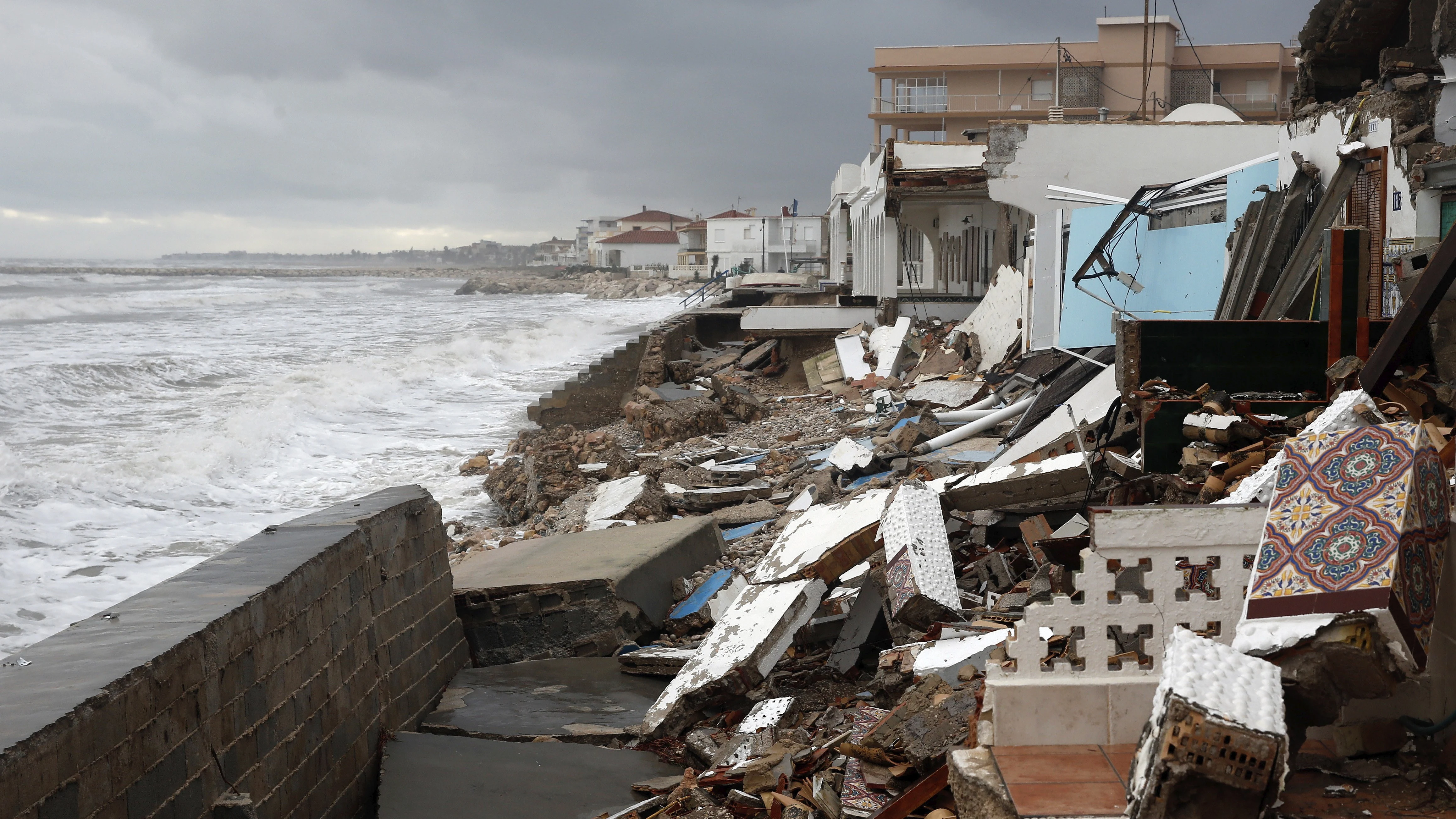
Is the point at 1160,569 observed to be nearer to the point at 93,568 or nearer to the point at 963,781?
the point at 963,781

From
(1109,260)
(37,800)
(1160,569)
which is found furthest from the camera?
(1109,260)

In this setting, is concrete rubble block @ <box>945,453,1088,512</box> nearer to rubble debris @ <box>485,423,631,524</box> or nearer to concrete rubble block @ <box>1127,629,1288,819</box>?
concrete rubble block @ <box>1127,629,1288,819</box>

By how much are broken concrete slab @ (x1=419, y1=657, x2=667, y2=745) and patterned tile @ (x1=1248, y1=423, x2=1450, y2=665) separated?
340 centimetres

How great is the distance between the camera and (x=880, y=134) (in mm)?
50188

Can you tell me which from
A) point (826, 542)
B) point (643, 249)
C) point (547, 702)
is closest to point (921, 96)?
point (826, 542)

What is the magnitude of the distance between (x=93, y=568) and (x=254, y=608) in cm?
778

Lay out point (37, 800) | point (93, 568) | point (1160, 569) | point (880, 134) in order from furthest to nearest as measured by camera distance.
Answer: point (880, 134)
point (93, 568)
point (1160, 569)
point (37, 800)

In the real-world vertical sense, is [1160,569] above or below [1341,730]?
above

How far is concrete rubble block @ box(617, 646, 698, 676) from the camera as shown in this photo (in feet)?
20.0

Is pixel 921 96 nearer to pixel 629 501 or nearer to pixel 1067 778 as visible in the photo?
pixel 629 501

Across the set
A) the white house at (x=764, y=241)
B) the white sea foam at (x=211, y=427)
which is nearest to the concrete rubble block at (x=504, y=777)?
the white sea foam at (x=211, y=427)

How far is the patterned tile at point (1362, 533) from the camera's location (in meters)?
2.56

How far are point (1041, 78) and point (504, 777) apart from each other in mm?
49159

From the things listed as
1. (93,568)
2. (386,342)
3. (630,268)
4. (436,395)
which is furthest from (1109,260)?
(630,268)
